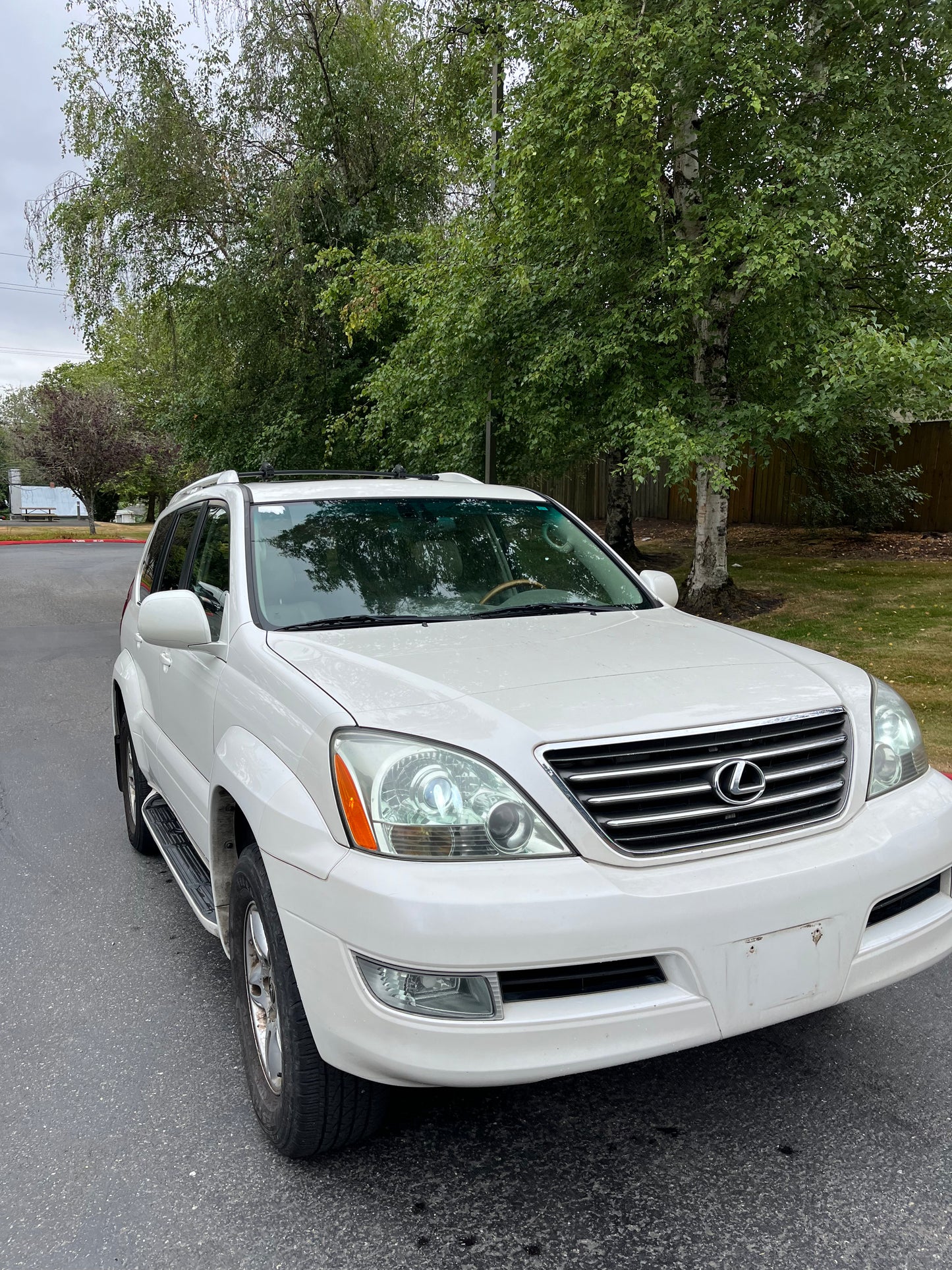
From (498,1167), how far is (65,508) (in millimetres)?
82750

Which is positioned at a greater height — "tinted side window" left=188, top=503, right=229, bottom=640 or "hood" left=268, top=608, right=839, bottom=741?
"tinted side window" left=188, top=503, right=229, bottom=640

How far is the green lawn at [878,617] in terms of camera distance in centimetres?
840

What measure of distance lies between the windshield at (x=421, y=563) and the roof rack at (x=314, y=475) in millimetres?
531

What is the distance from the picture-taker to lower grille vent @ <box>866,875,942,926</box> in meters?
2.59

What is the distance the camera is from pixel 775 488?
21.4m

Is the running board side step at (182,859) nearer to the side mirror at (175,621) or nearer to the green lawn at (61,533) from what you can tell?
the side mirror at (175,621)

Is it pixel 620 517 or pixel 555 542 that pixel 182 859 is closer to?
pixel 555 542

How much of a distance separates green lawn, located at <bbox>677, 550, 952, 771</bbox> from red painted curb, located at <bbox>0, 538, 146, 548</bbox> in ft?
74.9

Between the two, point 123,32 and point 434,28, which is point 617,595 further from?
point 123,32

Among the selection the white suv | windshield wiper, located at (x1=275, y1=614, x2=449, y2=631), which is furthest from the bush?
the white suv

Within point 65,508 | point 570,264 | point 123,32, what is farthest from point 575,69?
point 65,508

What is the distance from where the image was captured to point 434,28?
14.2m

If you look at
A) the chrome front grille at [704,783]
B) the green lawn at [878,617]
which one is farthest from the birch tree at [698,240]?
the chrome front grille at [704,783]

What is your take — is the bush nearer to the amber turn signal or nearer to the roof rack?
the roof rack
